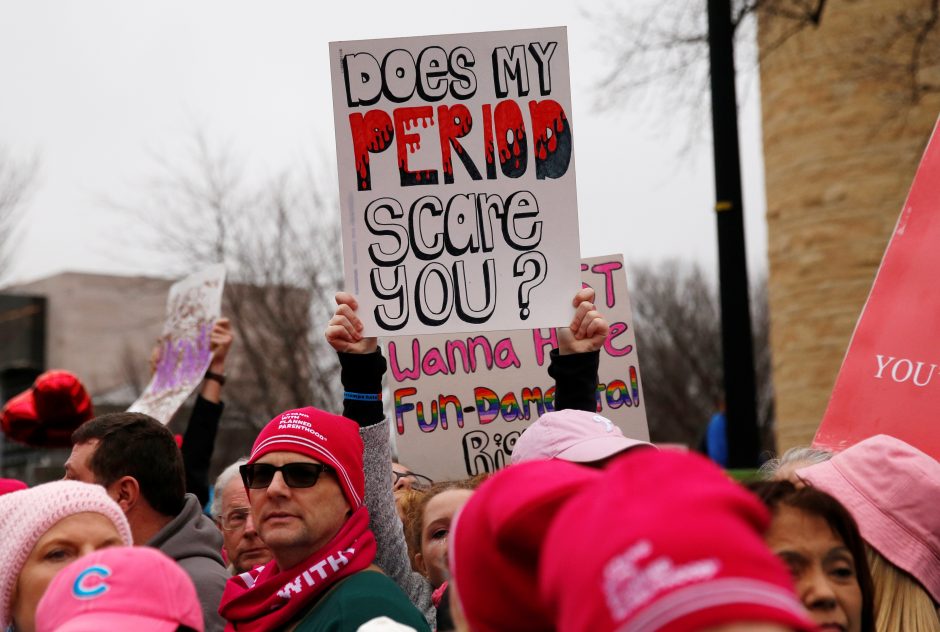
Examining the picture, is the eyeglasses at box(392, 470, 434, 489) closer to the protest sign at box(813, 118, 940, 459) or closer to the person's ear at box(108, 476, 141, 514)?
the person's ear at box(108, 476, 141, 514)

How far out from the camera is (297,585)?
3.21 metres

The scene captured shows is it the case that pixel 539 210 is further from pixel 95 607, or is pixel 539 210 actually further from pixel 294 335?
pixel 294 335

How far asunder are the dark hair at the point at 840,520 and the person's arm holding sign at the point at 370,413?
4.98 ft

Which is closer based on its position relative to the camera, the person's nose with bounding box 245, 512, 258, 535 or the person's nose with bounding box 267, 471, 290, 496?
the person's nose with bounding box 267, 471, 290, 496

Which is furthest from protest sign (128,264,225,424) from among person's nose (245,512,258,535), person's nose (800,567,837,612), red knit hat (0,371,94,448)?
person's nose (800,567,837,612)

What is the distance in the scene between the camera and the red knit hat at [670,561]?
1.08m

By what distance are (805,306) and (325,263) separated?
29.2 ft

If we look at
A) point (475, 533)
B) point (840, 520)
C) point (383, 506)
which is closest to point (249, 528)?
point (383, 506)

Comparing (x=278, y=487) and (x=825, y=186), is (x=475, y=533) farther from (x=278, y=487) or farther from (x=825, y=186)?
(x=825, y=186)

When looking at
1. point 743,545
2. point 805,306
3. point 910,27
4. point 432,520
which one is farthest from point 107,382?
point 743,545

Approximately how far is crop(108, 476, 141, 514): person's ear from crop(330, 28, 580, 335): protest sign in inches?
40.5

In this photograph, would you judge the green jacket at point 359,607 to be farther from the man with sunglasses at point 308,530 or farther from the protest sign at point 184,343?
the protest sign at point 184,343

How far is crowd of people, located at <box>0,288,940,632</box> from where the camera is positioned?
3.63 feet

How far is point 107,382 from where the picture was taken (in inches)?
1766
